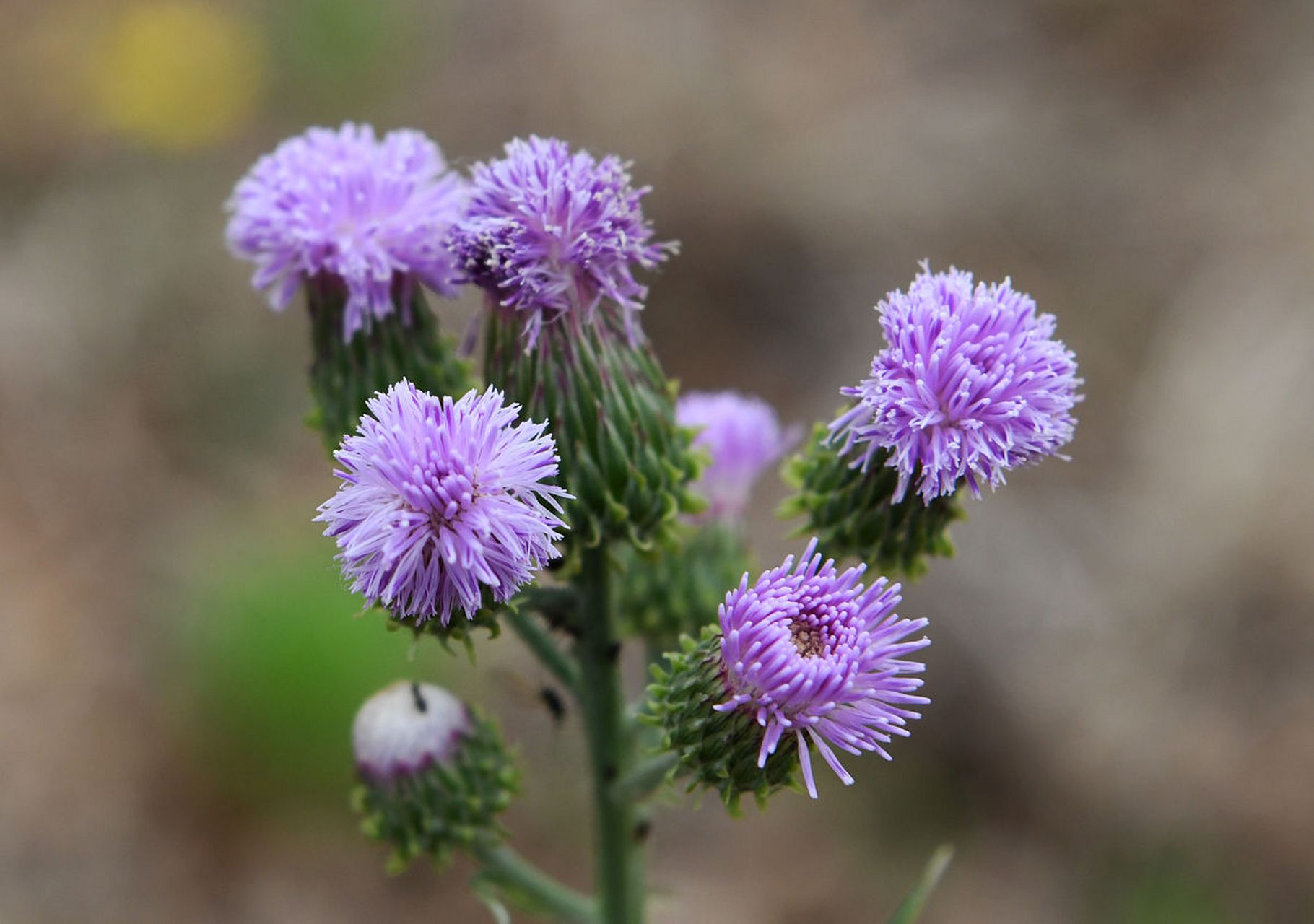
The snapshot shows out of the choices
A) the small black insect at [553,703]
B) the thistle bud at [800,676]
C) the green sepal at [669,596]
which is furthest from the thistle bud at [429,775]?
the thistle bud at [800,676]

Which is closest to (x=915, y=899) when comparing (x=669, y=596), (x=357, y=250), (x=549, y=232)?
(x=669, y=596)

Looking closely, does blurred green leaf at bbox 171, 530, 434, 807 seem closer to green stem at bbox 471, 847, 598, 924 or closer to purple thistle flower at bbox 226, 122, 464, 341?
green stem at bbox 471, 847, 598, 924

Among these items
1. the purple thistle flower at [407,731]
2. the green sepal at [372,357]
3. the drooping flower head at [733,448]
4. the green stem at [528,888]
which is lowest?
the green stem at [528,888]

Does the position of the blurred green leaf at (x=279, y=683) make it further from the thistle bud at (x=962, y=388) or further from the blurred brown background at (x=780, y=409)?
the thistle bud at (x=962, y=388)

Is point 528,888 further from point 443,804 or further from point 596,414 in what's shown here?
point 596,414

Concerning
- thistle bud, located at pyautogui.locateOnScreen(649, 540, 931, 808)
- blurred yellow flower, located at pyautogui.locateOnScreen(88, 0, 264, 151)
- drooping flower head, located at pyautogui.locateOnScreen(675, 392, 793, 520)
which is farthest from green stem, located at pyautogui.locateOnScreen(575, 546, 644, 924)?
blurred yellow flower, located at pyautogui.locateOnScreen(88, 0, 264, 151)

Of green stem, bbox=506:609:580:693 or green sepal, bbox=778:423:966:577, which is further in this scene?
green stem, bbox=506:609:580:693

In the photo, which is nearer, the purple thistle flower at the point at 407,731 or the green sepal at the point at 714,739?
the green sepal at the point at 714,739

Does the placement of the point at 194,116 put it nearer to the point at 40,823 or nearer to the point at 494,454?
the point at 40,823
